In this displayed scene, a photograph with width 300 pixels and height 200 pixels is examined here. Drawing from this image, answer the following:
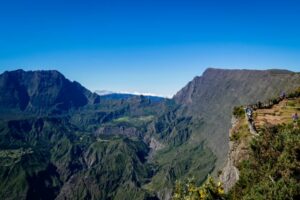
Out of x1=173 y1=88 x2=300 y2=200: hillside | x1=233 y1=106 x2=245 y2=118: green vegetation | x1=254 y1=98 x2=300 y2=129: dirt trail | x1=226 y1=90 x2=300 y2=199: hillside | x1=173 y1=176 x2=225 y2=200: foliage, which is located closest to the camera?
x1=226 y1=90 x2=300 y2=199: hillside

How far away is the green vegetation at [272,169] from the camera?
169ft

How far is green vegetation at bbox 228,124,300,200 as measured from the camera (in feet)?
169

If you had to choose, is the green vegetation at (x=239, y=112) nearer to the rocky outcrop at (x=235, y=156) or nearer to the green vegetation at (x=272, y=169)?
the rocky outcrop at (x=235, y=156)

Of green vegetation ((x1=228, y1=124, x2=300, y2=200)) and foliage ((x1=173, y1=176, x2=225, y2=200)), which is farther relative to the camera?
foliage ((x1=173, y1=176, x2=225, y2=200))

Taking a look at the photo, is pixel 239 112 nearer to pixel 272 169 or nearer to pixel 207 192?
pixel 207 192

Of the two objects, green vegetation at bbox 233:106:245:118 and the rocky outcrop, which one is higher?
green vegetation at bbox 233:106:245:118

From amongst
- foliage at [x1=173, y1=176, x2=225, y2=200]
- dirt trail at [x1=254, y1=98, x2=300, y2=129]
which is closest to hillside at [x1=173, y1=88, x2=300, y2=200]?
foliage at [x1=173, y1=176, x2=225, y2=200]

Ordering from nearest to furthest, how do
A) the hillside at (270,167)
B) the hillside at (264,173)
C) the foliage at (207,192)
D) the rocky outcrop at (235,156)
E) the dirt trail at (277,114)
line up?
the hillside at (270,167) → the hillside at (264,173) → the foliage at (207,192) → the rocky outcrop at (235,156) → the dirt trail at (277,114)

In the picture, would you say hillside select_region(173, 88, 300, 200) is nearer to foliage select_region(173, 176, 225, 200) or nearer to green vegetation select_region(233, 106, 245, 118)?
foliage select_region(173, 176, 225, 200)

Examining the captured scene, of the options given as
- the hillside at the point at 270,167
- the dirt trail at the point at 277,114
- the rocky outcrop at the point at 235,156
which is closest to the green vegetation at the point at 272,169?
the hillside at the point at 270,167

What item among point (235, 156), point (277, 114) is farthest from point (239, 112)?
point (235, 156)

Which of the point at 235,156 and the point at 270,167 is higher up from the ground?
the point at 270,167

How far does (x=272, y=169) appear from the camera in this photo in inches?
2338

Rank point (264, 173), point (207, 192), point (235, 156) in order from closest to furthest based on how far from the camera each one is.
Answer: point (264, 173) < point (207, 192) < point (235, 156)
